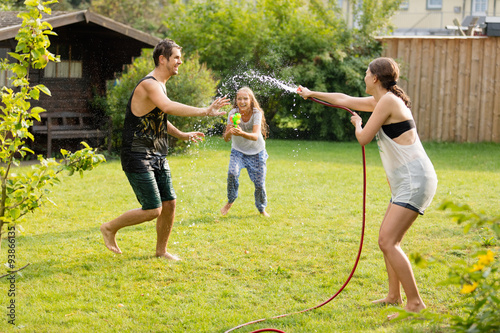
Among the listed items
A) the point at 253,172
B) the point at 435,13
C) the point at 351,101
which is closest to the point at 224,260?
the point at 351,101

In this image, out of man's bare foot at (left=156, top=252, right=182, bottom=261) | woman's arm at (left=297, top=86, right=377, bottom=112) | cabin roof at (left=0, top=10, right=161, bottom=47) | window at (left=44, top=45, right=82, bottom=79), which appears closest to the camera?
woman's arm at (left=297, top=86, right=377, bottom=112)

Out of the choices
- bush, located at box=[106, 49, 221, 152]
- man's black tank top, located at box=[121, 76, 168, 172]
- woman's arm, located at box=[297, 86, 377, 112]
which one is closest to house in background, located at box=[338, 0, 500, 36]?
bush, located at box=[106, 49, 221, 152]

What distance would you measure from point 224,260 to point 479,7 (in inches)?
1244

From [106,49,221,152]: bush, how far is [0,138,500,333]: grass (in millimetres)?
2940

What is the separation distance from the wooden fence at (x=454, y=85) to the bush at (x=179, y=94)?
564 centimetres

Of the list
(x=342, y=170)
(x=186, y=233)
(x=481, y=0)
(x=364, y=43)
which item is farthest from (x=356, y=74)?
(x=481, y=0)

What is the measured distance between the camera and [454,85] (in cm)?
1454

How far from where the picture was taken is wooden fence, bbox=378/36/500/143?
1433 centimetres

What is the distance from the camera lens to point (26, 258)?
5172 mm

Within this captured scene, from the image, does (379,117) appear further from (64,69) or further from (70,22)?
(64,69)

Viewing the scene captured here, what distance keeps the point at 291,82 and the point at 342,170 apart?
4.47 m

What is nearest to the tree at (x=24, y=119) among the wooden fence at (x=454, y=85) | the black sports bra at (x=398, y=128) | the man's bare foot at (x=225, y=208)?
the black sports bra at (x=398, y=128)

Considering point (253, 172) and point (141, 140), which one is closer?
point (141, 140)

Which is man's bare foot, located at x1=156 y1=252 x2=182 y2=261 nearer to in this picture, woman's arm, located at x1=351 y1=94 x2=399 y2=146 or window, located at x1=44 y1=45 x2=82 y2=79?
woman's arm, located at x1=351 y1=94 x2=399 y2=146
